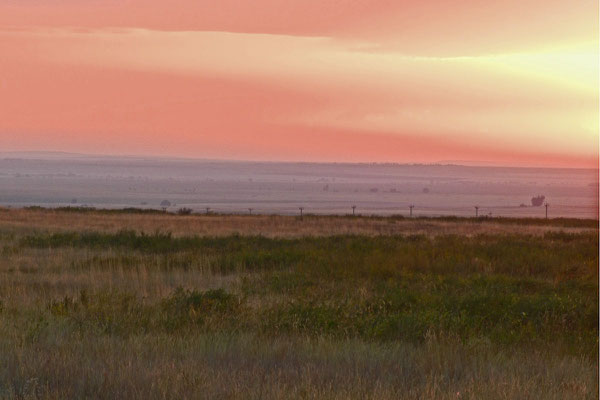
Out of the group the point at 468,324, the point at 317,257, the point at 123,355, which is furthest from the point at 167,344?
the point at 317,257

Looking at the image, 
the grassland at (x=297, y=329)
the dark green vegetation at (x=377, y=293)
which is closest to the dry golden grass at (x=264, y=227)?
the dark green vegetation at (x=377, y=293)

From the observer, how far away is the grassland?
7.17 metres

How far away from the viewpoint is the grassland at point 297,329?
717 centimetres

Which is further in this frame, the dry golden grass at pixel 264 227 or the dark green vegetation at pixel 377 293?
the dry golden grass at pixel 264 227

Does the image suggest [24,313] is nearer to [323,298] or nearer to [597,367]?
[323,298]

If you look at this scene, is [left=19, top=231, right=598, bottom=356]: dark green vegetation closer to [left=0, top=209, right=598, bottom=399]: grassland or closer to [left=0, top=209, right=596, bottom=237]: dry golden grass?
[left=0, top=209, right=598, bottom=399]: grassland

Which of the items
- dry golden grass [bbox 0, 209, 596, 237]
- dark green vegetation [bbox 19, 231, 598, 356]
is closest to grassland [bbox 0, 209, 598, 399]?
dark green vegetation [bbox 19, 231, 598, 356]

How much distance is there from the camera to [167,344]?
8758 mm

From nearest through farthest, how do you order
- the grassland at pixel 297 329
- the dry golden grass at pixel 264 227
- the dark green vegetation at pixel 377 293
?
1. the grassland at pixel 297 329
2. the dark green vegetation at pixel 377 293
3. the dry golden grass at pixel 264 227

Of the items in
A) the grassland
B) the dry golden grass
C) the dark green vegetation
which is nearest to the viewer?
the grassland

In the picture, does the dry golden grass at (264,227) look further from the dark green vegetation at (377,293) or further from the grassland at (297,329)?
the grassland at (297,329)

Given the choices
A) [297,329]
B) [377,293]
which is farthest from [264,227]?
[297,329]

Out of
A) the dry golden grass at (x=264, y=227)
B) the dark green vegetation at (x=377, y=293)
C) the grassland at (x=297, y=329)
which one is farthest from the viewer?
the dry golden grass at (x=264, y=227)

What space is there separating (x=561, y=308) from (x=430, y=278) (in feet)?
15.1
